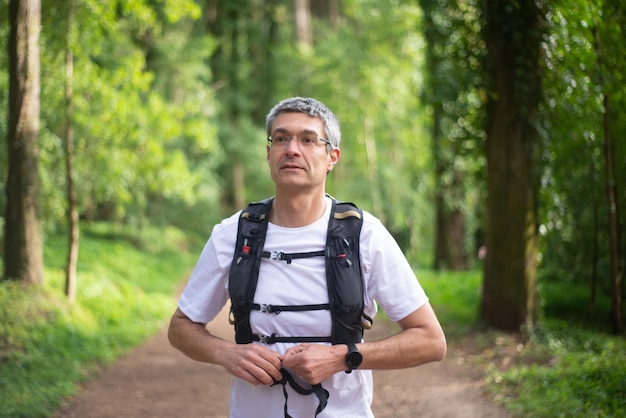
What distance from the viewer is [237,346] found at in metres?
2.51

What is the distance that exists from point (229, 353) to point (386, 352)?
1.86 feet

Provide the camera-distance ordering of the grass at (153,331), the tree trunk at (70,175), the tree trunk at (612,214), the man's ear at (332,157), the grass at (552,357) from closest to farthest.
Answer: the man's ear at (332,157) < the grass at (552,357) < the grass at (153,331) < the tree trunk at (612,214) < the tree trunk at (70,175)

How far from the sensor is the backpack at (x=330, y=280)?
2535 mm

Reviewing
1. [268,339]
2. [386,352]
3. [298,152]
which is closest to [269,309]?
[268,339]

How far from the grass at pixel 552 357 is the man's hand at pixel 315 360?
4136 millimetres

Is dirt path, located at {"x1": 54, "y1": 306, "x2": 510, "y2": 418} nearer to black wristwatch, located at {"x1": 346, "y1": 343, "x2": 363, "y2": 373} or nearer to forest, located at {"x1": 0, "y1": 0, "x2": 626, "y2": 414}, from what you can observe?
forest, located at {"x1": 0, "y1": 0, "x2": 626, "y2": 414}

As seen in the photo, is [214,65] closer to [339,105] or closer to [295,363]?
[339,105]

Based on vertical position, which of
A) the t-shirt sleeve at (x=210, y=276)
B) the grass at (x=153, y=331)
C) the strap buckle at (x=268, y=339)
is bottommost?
the grass at (x=153, y=331)

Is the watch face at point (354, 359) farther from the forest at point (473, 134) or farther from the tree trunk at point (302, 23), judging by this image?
the tree trunk at point (302, 23)

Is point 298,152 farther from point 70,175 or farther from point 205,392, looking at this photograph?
point 70,175

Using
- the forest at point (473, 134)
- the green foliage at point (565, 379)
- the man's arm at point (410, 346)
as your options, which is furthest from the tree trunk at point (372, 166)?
the man's arm at point (410, 346)

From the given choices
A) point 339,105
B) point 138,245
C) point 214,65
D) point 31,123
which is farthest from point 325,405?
point 214,65

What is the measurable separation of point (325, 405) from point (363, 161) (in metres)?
24.2

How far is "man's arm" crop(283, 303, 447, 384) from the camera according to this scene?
2400mm
